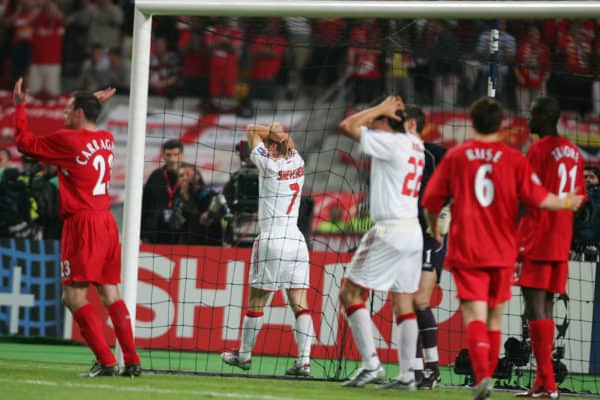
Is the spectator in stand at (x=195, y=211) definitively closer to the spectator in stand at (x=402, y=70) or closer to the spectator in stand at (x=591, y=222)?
the spectator in stand at (x=402, y=70)

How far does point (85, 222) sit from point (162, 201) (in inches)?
206

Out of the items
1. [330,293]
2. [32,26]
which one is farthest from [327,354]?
[32,26]

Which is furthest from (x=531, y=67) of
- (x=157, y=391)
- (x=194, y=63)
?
(x=194, y=63)

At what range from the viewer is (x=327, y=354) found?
1185 centimetres

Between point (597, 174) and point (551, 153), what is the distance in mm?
3234

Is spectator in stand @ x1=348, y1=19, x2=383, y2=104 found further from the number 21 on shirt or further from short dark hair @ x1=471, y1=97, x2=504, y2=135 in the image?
short dark hair @ x1=471, y1=97, x2=504, y2=135

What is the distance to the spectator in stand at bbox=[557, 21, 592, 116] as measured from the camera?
12.5 m

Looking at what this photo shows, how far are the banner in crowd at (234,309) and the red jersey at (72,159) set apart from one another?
3615 mm

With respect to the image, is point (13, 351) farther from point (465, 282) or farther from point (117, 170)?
point (117, 170)

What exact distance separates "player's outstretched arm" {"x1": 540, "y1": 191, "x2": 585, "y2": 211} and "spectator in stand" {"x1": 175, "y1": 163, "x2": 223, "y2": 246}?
587 cm

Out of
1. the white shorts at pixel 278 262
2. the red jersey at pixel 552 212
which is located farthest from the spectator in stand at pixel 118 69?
the red jersey at pixel 552 212

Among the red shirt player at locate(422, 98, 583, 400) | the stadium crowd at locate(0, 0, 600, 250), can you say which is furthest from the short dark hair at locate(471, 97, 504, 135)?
the stadium crowd at locate(0, 0, 600, 250)

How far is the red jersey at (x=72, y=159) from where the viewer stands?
8.43 meters

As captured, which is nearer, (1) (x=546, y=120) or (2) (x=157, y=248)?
(1) (x=546, y=120)
